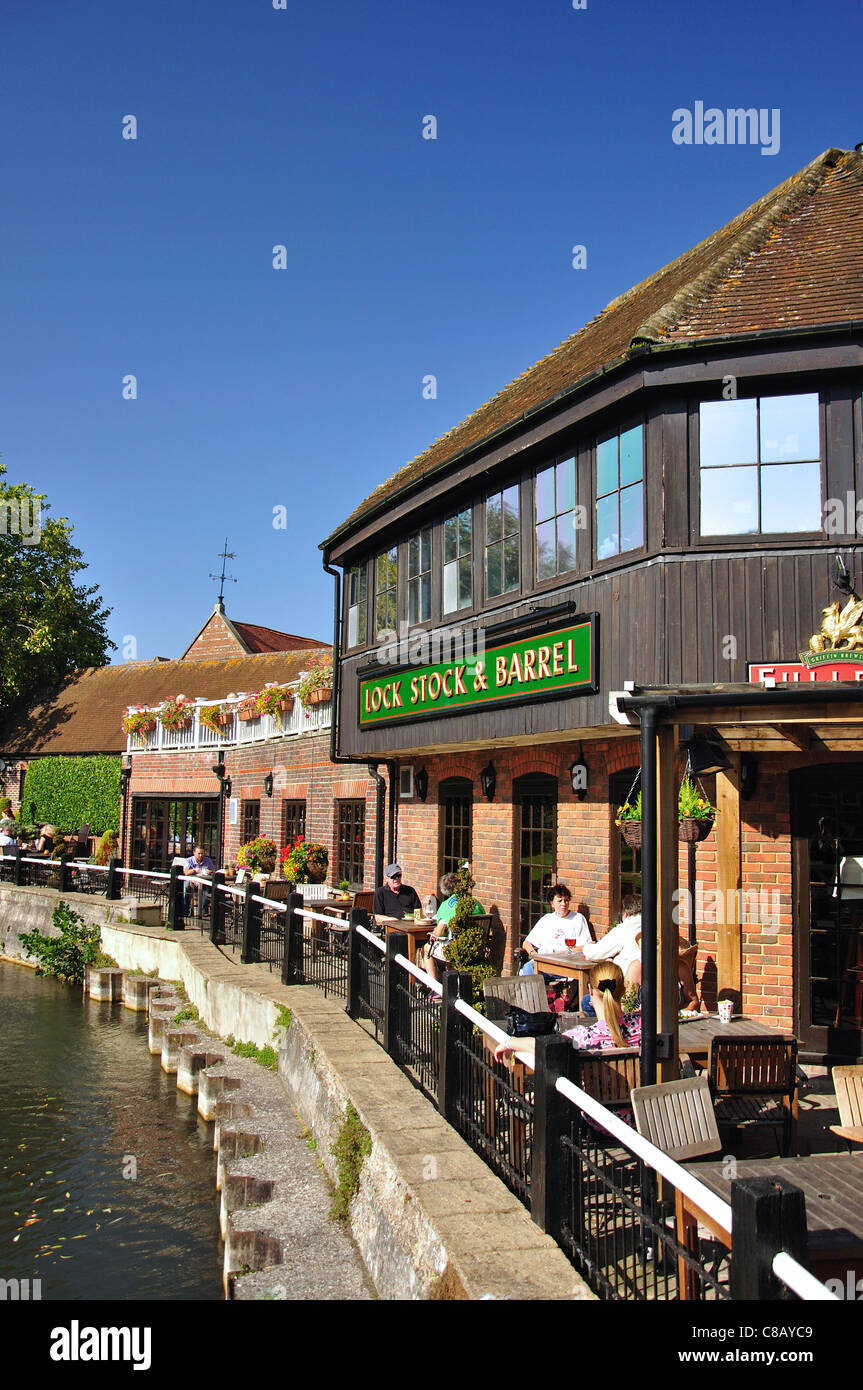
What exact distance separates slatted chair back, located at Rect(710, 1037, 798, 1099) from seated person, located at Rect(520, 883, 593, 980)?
370 cm

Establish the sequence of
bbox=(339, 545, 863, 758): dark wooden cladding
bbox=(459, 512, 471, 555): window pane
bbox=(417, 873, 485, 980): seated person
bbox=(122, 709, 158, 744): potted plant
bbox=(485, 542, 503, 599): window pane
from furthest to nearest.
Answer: bbox=(122, 709, 158, 744): potted plant
bbox=(459, 512, 471, 555): window pane
bbox=(485, 542, 503, 599): window pane
bbox=(417, 873, 485, 980): seated person
bbox=(339, 545, 863, 758): dark wooden cladding

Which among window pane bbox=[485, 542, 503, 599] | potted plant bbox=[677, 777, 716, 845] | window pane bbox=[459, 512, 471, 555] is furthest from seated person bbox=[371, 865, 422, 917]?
potted plant bbox=[677, 777, 716, 845]

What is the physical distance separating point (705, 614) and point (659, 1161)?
212 inches

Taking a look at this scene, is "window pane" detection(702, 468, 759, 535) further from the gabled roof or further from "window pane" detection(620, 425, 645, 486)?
the gabled roof

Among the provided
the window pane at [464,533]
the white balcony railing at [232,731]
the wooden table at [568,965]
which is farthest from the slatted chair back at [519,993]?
the white balcony railing at [232,731]

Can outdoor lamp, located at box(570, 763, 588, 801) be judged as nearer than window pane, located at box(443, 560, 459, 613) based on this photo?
Yes

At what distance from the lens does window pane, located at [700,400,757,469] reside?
847 centimetres

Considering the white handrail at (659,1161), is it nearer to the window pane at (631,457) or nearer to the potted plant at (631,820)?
the potted plant at (631,820)

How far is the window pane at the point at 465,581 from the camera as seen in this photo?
40.2ft

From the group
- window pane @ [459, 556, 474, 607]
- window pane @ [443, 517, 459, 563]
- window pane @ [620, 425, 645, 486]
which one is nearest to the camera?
window pane @ [620, 425, 645, 486]

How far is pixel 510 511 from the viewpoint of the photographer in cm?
1147

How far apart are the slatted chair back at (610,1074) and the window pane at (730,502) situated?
4.36 metres
